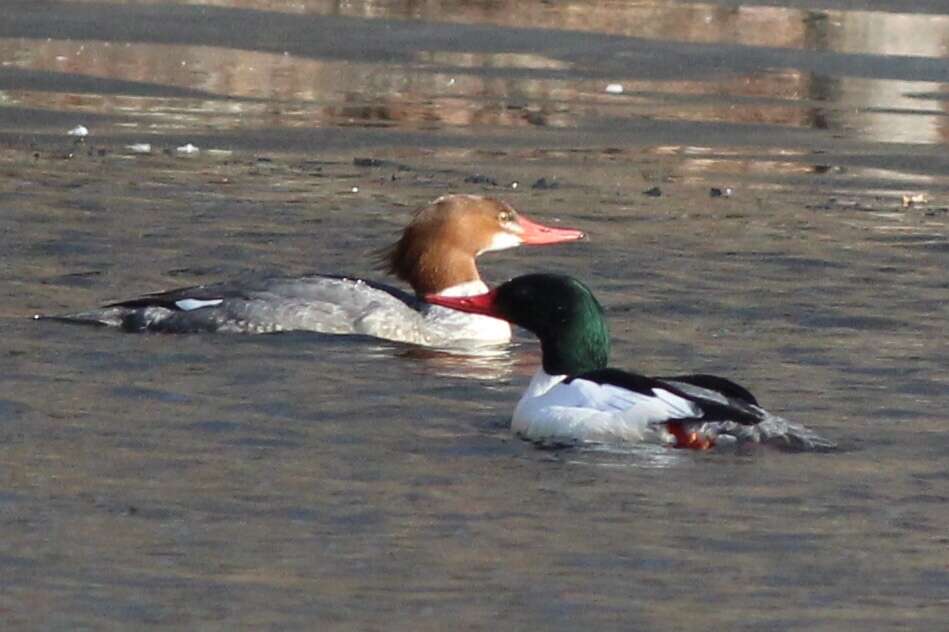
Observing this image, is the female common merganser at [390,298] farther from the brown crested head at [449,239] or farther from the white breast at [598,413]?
the white breast at [598,413]

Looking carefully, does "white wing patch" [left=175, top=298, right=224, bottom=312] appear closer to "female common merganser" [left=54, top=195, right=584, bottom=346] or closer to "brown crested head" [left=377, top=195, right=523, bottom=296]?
"female common merganser" [left=54, top=195, right=584, bottom=346]

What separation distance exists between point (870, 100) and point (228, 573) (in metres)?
13.3

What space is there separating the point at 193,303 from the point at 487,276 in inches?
103

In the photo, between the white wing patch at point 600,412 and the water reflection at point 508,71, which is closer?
the white wing patch at point 600,412

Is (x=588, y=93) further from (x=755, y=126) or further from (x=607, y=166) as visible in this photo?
(x=607, y=166)

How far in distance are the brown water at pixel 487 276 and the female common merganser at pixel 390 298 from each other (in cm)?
22

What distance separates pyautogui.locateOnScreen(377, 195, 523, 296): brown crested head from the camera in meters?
12.8

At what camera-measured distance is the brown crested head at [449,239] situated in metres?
12.8

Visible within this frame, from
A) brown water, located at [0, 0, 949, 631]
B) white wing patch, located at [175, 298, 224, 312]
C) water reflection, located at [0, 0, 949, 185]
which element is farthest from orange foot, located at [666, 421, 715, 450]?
water reflection, located at [0, 0, 949, 185]

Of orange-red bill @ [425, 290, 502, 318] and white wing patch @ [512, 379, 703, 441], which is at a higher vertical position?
orange-red bill @ [425, 290, 502, 318]

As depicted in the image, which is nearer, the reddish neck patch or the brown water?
the brown water

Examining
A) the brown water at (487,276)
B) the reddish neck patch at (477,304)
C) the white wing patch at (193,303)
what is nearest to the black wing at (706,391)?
the brown water at (487,276)

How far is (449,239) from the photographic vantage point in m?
12.8

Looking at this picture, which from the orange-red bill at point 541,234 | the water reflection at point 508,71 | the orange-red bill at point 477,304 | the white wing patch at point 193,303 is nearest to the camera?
the orange-red bill at point 477,304
